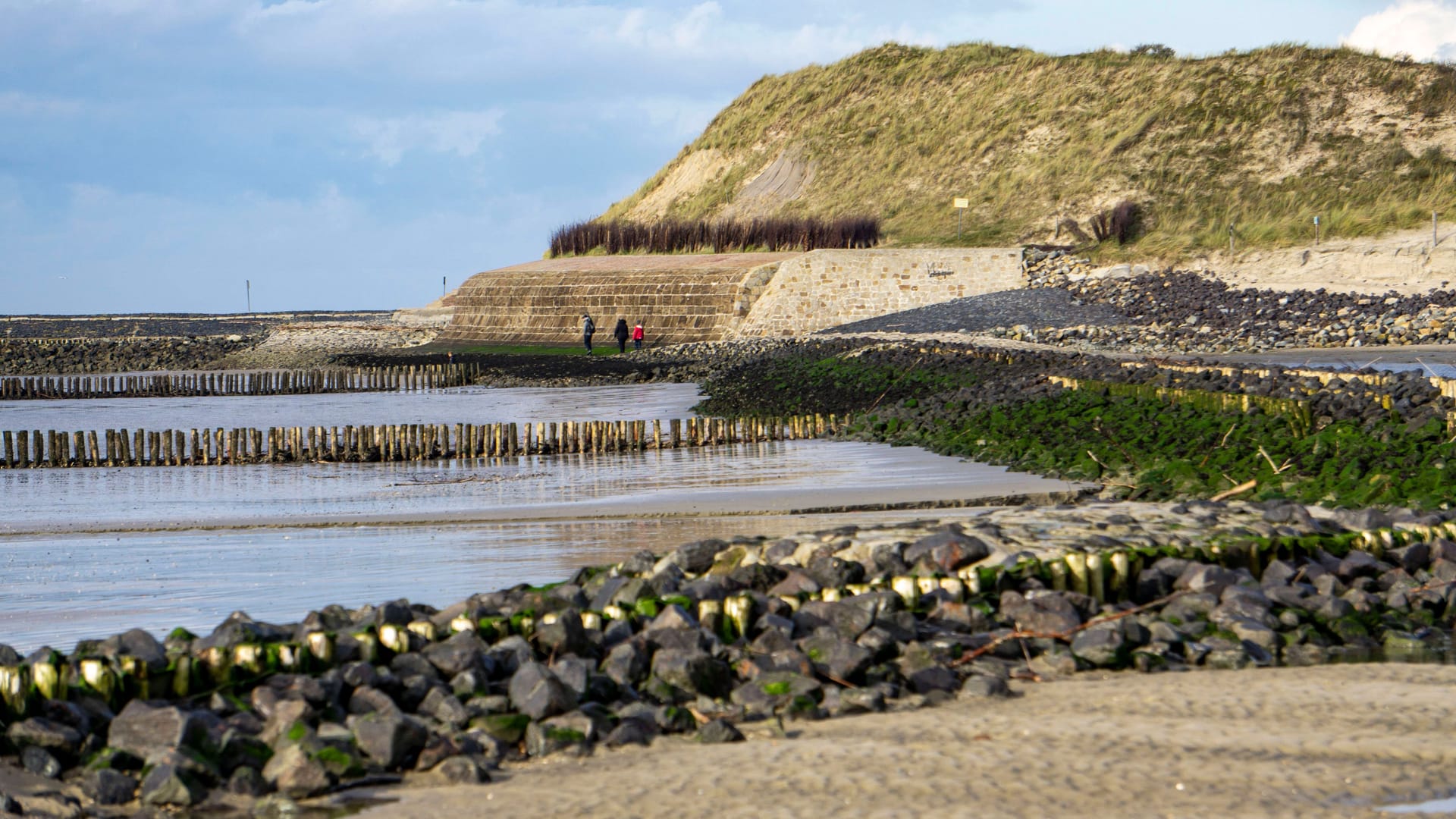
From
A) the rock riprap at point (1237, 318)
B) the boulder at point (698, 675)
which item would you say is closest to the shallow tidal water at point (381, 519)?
the boulder at point (698, 675)

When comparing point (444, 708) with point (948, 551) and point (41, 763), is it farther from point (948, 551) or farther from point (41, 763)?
point (948, 551)

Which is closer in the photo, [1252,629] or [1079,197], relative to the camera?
[1252,629]

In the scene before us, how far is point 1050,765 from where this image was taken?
5.24 m

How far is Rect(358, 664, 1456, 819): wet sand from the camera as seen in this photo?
4820 mm

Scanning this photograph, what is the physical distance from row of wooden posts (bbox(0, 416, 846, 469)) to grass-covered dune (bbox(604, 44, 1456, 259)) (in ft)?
104

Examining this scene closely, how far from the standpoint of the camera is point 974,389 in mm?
21609

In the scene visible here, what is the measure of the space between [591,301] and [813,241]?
25.1 feet

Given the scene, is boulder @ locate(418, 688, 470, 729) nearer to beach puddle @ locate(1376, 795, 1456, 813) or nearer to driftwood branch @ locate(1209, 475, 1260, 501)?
beach puddle @ locate(1376, 795, 1456, 813)

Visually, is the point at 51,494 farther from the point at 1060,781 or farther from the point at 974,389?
the point at 1060,781

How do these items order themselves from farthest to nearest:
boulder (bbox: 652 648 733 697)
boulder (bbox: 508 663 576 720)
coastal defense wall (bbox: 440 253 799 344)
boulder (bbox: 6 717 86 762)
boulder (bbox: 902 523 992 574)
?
coastal defense wall (bbox: 440 253 799 344) < boulder (bbox: 902 523 992 574) < boulder (bbox: 652 648 733 697) < boulder (bbox: 508 663 576 720) < boulder (bbox: 6 717 86 762)

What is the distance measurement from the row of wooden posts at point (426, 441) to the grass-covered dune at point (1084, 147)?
3168 centimetres

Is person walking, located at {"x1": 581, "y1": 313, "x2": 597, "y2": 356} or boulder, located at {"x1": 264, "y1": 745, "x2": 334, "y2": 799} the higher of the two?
person walking, located at {"x1": 581, "y1": 313, "x2": 597, "y2": 356}

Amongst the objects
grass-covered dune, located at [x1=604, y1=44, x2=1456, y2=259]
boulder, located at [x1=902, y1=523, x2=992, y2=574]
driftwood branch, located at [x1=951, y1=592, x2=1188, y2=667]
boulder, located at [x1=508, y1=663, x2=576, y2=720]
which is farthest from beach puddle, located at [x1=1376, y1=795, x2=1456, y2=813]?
grass-covered dune, located at [x1=604, y1=44, x2=1456, y2=259]

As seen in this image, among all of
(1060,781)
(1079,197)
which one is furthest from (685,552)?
(1079,197)
